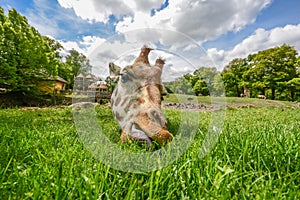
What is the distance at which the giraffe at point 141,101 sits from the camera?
69.9 inches

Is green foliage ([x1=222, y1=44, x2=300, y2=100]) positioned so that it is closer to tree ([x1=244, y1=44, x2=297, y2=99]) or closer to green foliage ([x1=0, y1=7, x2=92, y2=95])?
tree ([x1=244, y1=44, x2=297, y2=99])

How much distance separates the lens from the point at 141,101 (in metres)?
2.11

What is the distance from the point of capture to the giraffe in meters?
1.78

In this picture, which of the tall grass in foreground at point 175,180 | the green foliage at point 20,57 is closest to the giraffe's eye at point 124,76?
the tall grass in foreground at point 175,180

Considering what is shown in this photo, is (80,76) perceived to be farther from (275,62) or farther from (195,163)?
(275,62)

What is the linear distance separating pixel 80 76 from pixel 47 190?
152cm

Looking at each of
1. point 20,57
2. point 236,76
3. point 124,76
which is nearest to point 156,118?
point 124,76

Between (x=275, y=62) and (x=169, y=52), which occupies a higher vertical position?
(x=275, y=62)

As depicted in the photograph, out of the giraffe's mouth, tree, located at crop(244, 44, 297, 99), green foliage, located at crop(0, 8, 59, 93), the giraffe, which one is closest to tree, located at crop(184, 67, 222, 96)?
the giraffe

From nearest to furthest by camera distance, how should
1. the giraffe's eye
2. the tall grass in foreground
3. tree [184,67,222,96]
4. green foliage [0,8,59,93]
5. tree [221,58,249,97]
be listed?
the tall grass in foreground → tree [184,67,222,96] → the giraffe's eye → green foliage [0,8,59,93] → tree [221,58,249,97]

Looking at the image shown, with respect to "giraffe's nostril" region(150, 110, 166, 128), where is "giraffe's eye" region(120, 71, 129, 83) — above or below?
above

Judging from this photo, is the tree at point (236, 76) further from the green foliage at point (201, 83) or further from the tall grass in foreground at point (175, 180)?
the tall grass in foreground at point (175, 180)

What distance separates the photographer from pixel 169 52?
193 centimetres

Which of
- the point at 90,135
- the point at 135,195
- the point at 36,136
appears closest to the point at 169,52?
the point at 90,135
